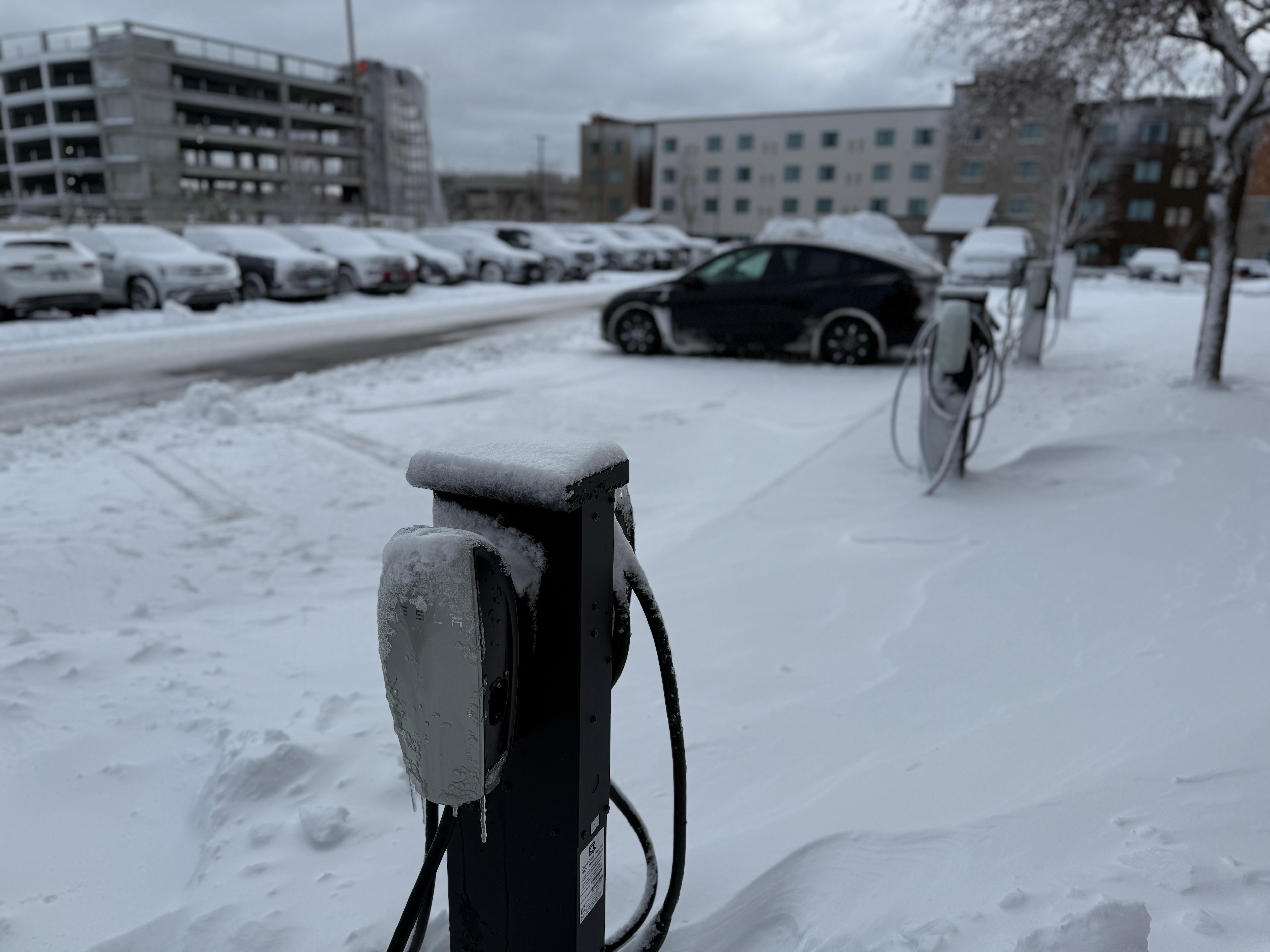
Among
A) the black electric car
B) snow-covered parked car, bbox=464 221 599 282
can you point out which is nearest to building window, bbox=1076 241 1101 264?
snow-covered parked car, bbox=464 221 599 282

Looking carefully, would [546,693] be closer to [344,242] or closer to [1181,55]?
[1181,55]

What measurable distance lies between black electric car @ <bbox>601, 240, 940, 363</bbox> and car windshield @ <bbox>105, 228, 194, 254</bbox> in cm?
942

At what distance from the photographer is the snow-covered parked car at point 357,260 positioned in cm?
1911

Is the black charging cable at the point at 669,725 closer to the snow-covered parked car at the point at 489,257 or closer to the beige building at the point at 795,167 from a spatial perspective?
the snow-covered parked car at the point at 489,257

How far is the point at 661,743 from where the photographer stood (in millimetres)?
2771

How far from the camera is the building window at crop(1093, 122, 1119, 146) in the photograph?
51.1 meters

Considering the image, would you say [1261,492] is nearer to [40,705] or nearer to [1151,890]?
[1151,890]

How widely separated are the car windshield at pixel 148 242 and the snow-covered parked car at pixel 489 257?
27.8ft

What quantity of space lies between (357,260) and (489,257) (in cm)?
543

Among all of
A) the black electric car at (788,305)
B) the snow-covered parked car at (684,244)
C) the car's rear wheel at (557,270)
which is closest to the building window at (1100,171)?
the snow-covered parked car at (684,244)

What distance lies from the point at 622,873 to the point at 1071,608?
224 centimetres

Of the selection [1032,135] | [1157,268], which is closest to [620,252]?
[1157,268]

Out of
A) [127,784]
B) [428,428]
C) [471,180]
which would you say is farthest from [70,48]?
[127,784]

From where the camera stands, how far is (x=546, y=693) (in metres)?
1.48
